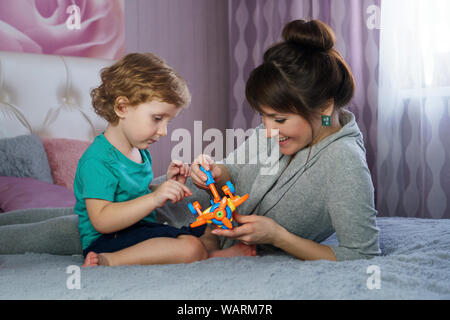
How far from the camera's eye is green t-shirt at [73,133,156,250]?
44.6 inches

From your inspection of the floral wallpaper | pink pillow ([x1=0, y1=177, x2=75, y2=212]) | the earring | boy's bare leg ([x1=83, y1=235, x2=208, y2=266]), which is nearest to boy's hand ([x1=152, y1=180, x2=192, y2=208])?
boy's bare leg ([x1=83, y1=235, x2=208, y2=266])

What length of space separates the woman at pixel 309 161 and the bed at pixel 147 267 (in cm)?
7

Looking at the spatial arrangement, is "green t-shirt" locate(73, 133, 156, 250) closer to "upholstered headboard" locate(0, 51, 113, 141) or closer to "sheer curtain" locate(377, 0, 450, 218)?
"upholstered headboard" locate(0, 51, 113, 141)

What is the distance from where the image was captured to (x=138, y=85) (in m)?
1.24

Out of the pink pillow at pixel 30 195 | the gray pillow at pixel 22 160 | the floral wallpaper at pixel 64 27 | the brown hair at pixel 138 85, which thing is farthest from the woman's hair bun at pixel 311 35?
the floral wallpaper at pixel 64 27

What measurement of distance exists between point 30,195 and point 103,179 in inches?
21.4

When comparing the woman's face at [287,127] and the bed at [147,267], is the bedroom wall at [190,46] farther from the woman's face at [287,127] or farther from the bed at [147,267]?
the woman's face at [287,127]

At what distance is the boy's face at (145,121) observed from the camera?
123cm

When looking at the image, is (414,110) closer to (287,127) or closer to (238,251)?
(287,127)

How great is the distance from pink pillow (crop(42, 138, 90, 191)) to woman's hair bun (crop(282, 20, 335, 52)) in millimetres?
1121

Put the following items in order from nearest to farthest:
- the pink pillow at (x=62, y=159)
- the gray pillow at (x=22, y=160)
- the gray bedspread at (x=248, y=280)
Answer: the gray bedspread at (x=248, y=280), the gray pillow at (x=22, y=160), the pink pillow at (x=62, y=159)
